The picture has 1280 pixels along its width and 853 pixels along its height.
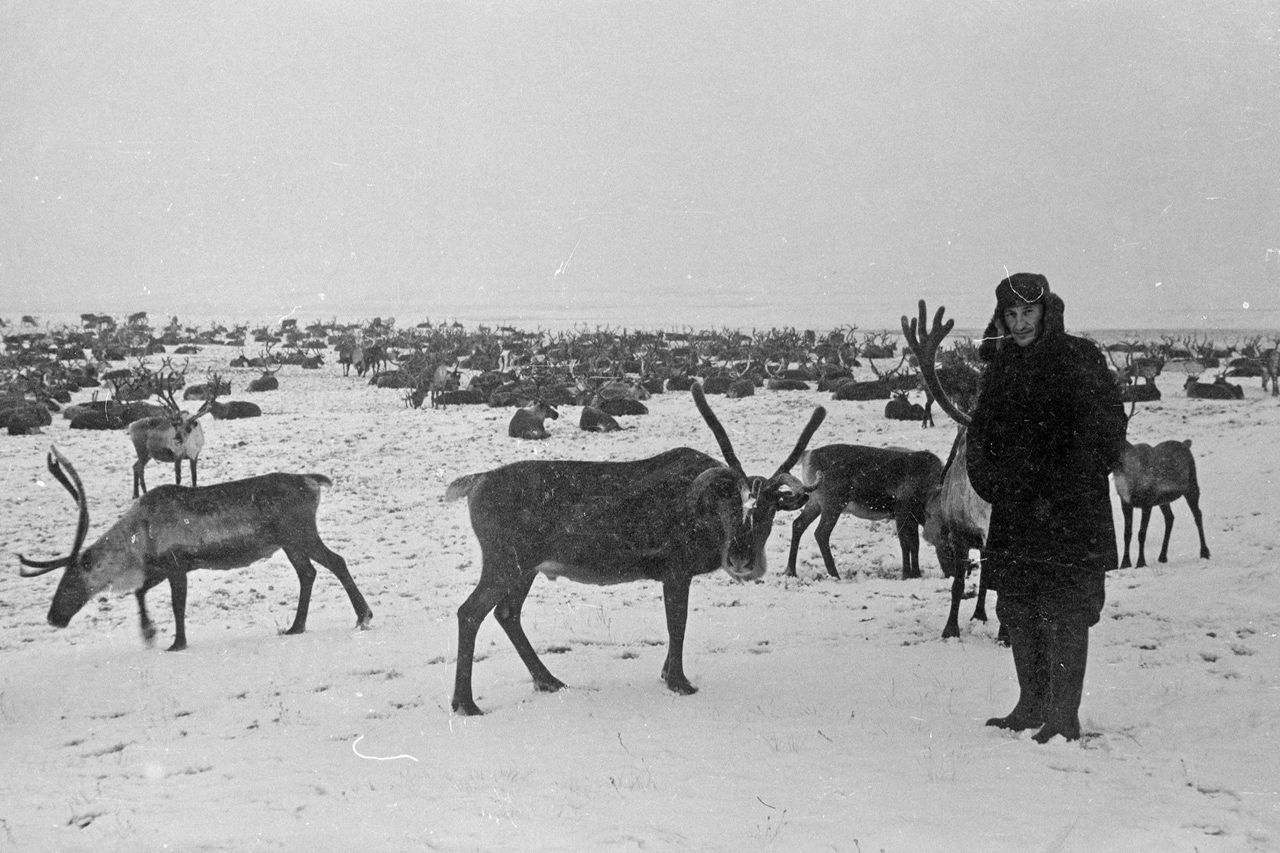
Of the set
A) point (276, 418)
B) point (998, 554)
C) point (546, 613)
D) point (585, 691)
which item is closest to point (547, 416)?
point (276, 418)

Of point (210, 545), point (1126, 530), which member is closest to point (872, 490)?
point (1126, 530)

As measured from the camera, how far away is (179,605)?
7484 mm

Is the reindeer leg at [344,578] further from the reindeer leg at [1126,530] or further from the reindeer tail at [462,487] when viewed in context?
the reindeer leg at [1126,530]

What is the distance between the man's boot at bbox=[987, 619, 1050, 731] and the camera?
184 inches

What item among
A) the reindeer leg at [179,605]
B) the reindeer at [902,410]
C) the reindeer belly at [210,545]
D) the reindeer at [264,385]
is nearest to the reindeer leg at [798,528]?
the reindeer belly at [210,545]

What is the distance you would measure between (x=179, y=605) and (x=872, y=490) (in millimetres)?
6636

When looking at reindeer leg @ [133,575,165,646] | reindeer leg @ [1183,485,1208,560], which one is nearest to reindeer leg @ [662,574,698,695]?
reindeer leg @ [133,575,165,646]

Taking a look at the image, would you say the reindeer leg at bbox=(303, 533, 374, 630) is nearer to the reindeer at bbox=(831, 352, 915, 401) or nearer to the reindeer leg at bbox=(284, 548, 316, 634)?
the reindeer leg at bbox=(284, 548, 316, 634)

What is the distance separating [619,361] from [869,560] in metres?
23.8

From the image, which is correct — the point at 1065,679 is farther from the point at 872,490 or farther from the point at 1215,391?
the point at 1215,391

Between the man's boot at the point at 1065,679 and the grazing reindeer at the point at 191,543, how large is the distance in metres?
5.53

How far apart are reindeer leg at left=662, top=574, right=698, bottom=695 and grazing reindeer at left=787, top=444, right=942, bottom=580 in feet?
13.4

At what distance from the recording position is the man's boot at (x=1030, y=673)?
4.68 m

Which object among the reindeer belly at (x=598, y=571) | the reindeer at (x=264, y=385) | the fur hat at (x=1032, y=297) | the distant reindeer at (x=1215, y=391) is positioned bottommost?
the reindeer at (x=264, y=385)
